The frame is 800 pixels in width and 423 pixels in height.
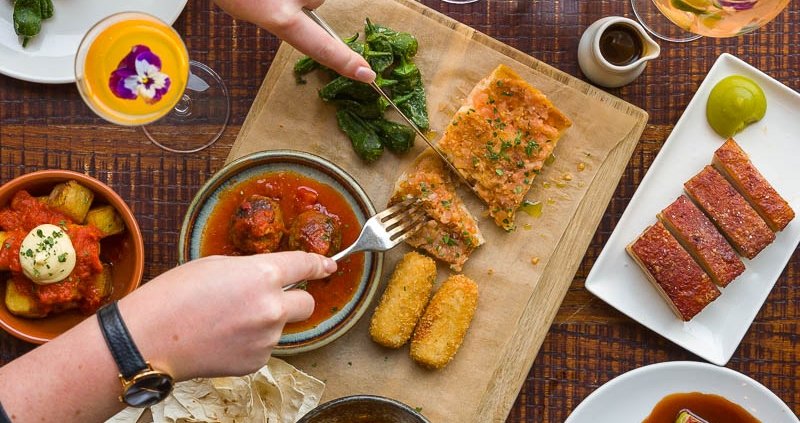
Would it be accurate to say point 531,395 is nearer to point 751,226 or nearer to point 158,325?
point 751,226

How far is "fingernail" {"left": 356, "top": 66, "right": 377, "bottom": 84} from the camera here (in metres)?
3.68

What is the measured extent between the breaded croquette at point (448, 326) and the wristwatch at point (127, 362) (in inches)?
64.1

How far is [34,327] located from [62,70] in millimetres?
1448

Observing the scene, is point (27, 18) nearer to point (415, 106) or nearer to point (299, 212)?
point (299, 212)

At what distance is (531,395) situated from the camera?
13.7 ft

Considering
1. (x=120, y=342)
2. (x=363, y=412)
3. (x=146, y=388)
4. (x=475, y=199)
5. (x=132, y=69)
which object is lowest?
(x=363, y=412)

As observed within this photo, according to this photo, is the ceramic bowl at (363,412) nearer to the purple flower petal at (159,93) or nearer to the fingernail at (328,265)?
the fingernail at (328,265)

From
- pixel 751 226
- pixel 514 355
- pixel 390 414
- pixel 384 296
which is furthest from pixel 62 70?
pixel 751 226

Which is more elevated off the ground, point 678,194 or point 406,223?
point 678,194

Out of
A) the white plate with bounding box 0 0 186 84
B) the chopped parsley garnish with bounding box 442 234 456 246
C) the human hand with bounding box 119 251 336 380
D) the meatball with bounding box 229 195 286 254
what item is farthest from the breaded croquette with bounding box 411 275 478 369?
the white plate with bounding box 0 0 186 84


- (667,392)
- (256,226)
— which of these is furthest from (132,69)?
(667,392)

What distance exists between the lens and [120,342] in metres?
2.72

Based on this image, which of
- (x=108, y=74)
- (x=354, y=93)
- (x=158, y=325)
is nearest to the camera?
(x=158, y=325)

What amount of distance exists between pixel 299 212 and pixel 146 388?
1.44m
